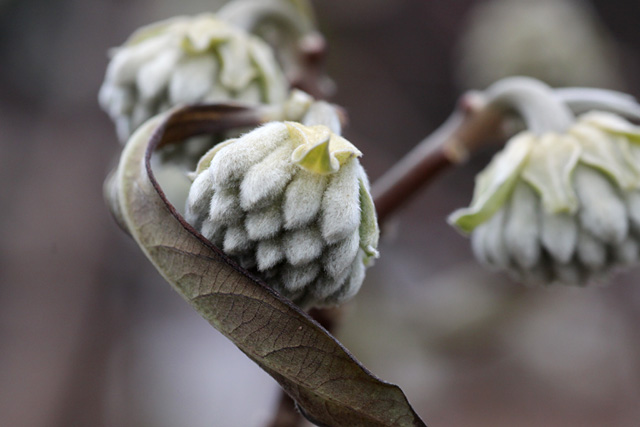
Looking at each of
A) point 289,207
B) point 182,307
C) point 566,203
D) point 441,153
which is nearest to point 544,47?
point 441,153

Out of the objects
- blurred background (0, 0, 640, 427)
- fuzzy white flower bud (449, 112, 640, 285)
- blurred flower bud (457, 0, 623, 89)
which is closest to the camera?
fuzzy white flower bud (449, 112, 640, 285)

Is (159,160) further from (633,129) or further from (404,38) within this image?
(404,38)

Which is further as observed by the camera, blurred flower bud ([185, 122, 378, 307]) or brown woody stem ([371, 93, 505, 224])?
brown woody stem ([371, 93, 505, 224])

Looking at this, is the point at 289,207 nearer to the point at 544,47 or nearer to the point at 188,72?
the point at 188,72

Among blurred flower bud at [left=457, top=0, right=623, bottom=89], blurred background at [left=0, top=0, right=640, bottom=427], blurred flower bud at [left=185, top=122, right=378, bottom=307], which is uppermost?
blurred flower bud at [left=185, top=122, right=378, bottom=307]

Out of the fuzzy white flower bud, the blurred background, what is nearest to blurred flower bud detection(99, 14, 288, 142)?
the fuzzy white flower bud

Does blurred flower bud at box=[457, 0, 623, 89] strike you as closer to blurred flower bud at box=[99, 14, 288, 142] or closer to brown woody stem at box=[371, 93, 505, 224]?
brown woody stem at box=[371, 93, 505, 224]
